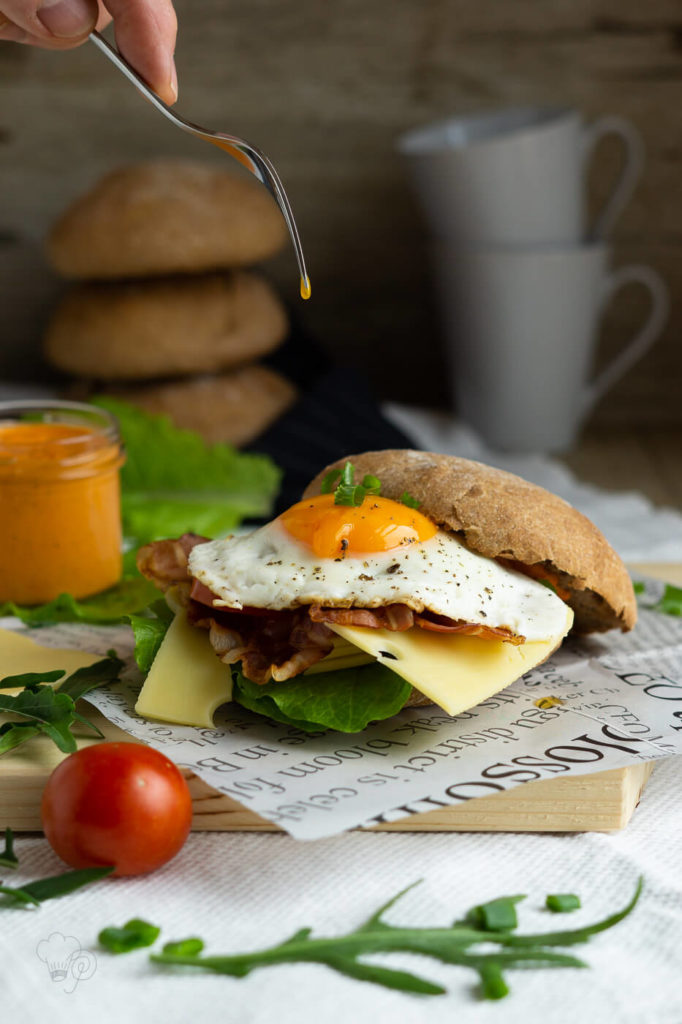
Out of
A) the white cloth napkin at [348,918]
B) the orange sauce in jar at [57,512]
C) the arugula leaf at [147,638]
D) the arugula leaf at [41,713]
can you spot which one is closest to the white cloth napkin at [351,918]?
the white cloth napkin at [348,918]

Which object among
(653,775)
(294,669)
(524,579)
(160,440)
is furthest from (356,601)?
(160,440)

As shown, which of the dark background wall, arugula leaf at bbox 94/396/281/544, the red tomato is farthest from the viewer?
the dark background wall

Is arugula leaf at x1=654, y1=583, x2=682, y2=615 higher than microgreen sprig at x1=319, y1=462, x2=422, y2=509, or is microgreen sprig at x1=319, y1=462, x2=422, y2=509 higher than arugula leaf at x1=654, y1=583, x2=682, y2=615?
microgreen sprig at x1=319, y1=462, x2=422, y2=509

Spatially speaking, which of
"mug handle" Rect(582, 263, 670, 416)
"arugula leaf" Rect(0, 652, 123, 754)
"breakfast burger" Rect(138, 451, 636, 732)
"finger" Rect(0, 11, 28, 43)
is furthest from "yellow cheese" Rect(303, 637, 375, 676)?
"mug handle" Rect(582, 263, 670, 416)

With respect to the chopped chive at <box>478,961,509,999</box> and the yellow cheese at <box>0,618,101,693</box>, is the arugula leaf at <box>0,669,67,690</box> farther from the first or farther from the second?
the chopped chive at <box>478,961,509,999</box>

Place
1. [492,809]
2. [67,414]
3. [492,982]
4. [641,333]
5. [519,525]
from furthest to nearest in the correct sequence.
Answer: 1. [641,333]
2. [67,414]
3. [519,525]
4. [492,809]
5. [492,982]

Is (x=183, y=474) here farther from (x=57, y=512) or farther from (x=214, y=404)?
(x=57, y=512)

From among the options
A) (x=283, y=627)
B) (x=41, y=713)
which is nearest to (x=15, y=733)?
(x=41, y=713)
